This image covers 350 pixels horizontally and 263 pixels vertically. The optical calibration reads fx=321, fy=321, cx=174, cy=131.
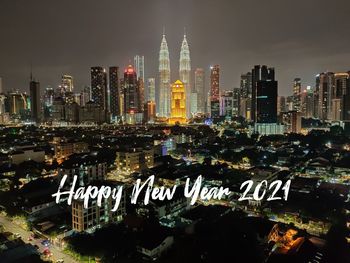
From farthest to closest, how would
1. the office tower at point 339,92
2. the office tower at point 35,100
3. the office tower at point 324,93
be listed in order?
the office tower at point 35,100 < the office tower at point 324,93 < the office tower at point 339,92

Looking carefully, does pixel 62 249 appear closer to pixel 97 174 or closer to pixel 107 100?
pixel 97 174

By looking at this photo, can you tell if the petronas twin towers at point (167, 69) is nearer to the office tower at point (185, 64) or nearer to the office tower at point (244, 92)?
the office tower at point (185, 64)

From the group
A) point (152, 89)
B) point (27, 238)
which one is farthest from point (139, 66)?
point (27, 238)

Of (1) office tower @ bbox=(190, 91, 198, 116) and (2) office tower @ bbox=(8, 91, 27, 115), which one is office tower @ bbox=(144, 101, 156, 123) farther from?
(2) office tower @ bbox=(8, 91, 27, 115)

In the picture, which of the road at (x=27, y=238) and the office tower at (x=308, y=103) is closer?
the road at (x=27, y=238)

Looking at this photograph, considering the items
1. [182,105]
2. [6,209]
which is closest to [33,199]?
[6,209]

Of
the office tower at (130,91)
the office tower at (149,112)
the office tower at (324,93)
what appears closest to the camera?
the office tower at (324,93)

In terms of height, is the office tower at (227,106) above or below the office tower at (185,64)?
below

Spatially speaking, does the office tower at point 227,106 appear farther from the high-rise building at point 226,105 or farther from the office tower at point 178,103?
the office tower at point 178,103

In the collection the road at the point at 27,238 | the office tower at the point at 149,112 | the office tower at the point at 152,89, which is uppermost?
the office tower at the point at 152,89

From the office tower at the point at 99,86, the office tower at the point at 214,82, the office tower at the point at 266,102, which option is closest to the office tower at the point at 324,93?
the office tower at the point at 266,102
